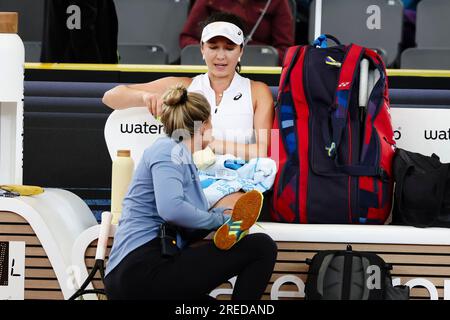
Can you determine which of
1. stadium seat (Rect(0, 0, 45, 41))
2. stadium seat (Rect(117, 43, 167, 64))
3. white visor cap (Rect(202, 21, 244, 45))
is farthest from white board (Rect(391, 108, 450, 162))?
stadium seat (Rect(0, 0, 45, 41))

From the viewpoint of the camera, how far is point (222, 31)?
4031 millimetres

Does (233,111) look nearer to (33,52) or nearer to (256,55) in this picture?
(256,55)

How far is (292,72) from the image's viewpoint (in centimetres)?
389

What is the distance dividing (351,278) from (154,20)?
8.80 feet

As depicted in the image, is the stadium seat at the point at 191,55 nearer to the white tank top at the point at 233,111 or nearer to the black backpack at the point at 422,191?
the white tank top at the point at 233,111

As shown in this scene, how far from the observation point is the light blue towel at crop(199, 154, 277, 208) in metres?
3.77

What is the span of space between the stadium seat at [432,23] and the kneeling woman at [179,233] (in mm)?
2526

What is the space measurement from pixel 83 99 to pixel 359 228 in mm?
1529

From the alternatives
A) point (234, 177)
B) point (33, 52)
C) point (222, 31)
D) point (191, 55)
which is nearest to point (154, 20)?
point (191, 55)

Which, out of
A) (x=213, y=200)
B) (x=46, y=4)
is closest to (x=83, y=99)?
(x=46, y=4)

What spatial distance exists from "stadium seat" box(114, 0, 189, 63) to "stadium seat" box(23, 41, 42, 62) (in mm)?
551

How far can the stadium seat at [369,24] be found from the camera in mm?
5582

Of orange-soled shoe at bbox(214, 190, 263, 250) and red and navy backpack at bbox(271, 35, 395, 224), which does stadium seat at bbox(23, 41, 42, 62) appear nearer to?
red and navy backpack at bbox(271, 35, 395, 224)

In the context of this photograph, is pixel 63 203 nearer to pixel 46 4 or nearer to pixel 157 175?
pixel 157 175
